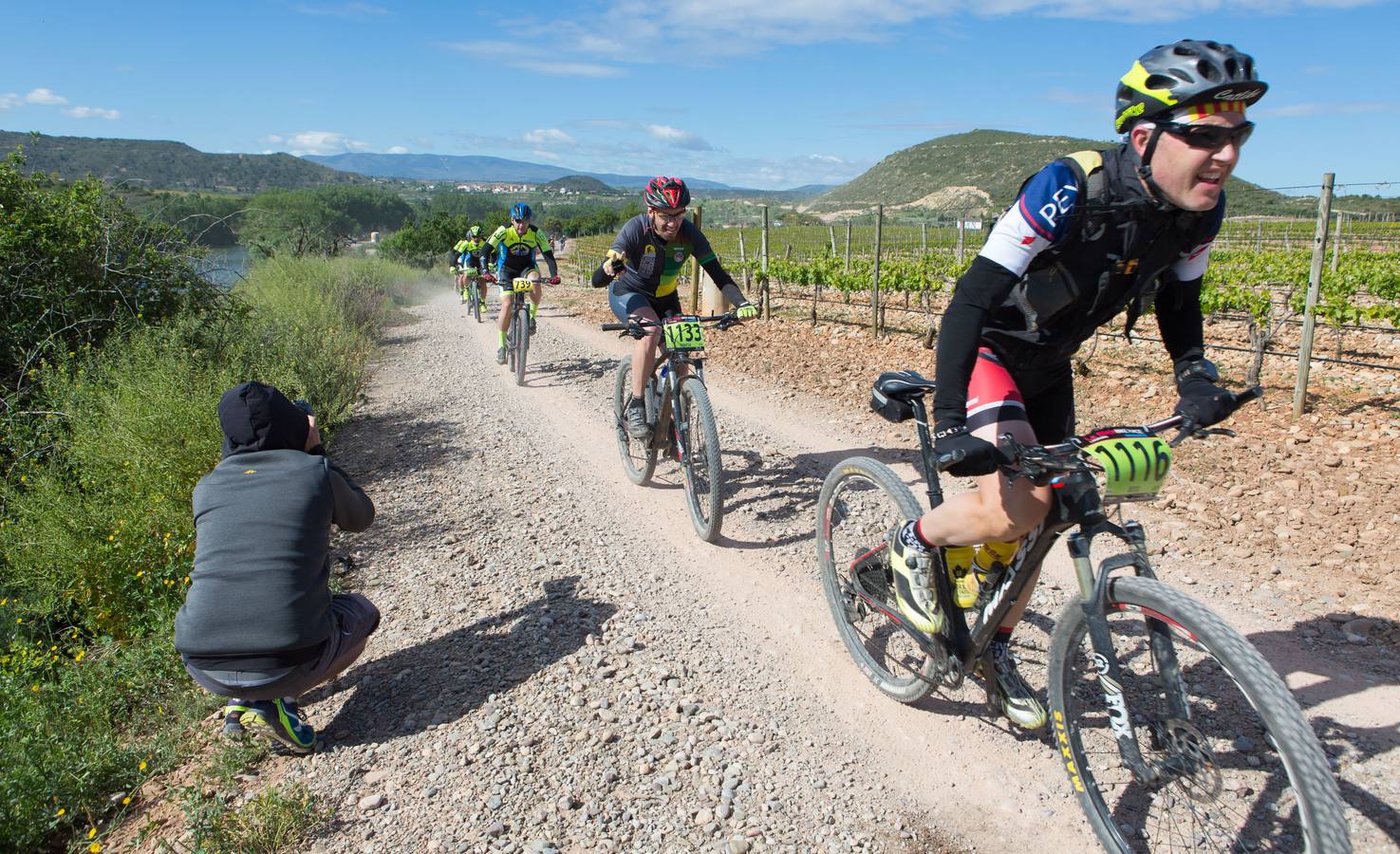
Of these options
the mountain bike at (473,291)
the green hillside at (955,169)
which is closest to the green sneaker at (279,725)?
the mountain bike at (473,291)

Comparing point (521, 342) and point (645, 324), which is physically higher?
point (645, 324)

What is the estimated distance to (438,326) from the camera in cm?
1662

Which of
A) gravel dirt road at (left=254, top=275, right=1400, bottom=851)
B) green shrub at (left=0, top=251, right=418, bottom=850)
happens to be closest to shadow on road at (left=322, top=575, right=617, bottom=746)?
gravel dirt road at (left=254, top=275, right=1400, bottom=851)

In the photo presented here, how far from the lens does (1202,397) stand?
2.22 meters

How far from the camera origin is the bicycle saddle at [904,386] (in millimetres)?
2732

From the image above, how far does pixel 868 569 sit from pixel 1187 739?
1346 millimetres

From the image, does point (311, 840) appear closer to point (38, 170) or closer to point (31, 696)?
point (31, 696)

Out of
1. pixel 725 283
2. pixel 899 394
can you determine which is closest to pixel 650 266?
pixel 725 283

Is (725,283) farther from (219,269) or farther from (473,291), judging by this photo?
(473,291)

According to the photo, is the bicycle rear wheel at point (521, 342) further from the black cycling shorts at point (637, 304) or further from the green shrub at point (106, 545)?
the black cycling shorts at point (637, 304)

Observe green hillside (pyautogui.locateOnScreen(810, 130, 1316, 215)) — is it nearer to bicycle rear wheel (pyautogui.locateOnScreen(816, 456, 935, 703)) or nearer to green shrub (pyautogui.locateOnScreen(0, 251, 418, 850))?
green shrub (pyautogui.locateOnScreen(0, 251, 418, 850))

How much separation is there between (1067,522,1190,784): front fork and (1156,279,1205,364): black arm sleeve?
805 mm

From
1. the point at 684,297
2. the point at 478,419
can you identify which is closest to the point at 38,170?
the point at 478,419

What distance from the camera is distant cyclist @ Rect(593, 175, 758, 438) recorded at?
5.26 m
